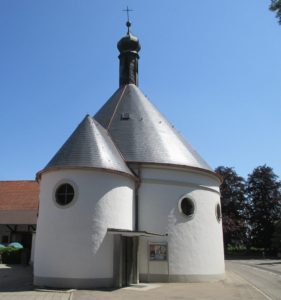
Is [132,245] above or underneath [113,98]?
underneath

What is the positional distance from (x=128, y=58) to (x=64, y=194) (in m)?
12.7

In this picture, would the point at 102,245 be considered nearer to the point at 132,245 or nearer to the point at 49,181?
the point at 132,245

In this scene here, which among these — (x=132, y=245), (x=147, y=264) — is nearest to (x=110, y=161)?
(x=132, y=245)

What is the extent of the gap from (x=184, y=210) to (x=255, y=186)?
39.3 meters

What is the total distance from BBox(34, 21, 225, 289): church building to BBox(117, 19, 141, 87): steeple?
3855 millimetres

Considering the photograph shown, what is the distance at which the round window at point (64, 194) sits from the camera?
1527 centimetres

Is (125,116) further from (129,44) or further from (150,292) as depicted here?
(150,292)

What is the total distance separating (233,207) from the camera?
5284 centimetres

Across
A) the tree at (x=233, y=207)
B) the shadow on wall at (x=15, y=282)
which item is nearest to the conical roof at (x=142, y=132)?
the shadow on wall at (x=15, y=282)

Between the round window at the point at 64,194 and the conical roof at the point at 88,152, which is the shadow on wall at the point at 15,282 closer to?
the round window at the point at 64,194

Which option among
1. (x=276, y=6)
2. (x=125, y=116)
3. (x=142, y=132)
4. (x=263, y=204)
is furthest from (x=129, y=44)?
(x=263, y=204)

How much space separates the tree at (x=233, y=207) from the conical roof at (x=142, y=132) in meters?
30.0

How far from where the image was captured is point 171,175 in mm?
18078

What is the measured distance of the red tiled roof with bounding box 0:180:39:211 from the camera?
33406 mm
